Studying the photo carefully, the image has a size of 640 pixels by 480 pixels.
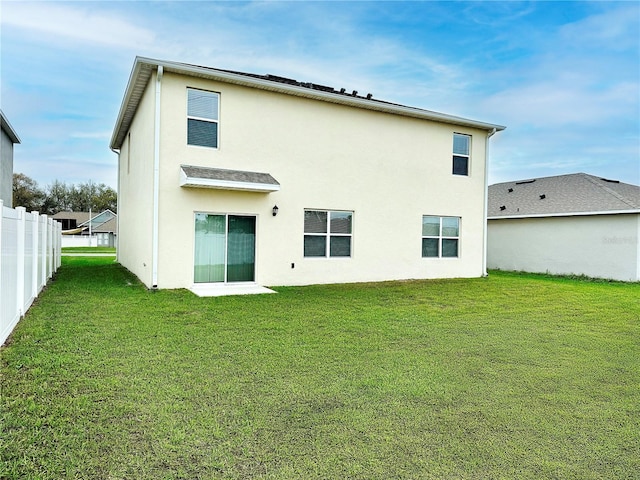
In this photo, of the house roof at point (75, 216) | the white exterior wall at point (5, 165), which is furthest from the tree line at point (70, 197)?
the white exterior wall at point (5, 165)

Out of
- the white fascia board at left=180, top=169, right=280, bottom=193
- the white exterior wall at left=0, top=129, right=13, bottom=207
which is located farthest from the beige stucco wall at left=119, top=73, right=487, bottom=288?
the white exterior wall at left=0, top=129, right=13, bottom=207

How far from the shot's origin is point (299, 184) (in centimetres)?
1158

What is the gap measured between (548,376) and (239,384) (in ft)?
11.2

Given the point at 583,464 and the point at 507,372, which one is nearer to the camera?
the point at 583,464

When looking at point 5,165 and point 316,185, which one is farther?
point 5,165

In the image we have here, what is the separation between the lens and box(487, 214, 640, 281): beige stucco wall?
15.4 m

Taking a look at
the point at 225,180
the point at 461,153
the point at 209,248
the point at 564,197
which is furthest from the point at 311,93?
the point at 564,197

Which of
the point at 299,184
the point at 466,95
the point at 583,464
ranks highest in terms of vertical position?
the point at 466,95

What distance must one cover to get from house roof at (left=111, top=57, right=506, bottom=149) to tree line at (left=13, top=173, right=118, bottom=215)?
56.1m

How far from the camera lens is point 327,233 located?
39.6 feet

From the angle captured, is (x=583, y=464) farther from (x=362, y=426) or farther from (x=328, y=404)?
(x=328, y=404)

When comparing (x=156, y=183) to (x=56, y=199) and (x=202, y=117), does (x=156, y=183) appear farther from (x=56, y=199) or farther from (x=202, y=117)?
(x=56, y=199)

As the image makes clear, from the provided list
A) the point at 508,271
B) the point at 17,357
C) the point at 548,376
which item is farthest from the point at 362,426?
the point at 508,271

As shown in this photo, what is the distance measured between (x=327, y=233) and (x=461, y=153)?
6073 millimetres
